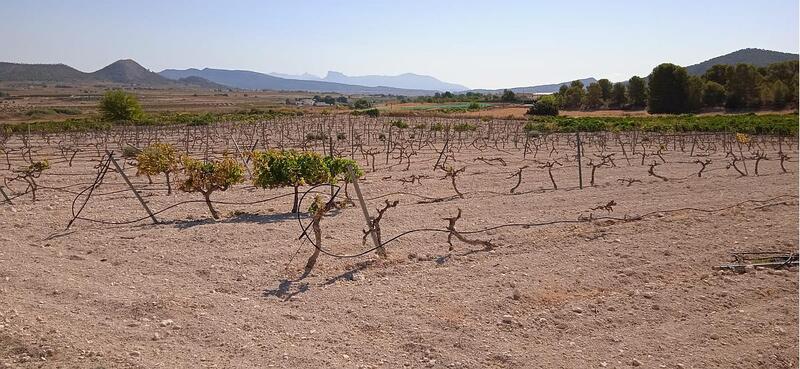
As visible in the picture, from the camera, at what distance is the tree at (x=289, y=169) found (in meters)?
8.80

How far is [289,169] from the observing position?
28.9ft

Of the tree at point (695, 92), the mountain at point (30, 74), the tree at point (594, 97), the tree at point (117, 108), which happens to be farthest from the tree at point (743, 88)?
the mountain at point (30, 74)

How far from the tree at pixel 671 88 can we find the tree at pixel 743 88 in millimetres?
2978

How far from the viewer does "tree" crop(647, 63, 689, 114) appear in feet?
154

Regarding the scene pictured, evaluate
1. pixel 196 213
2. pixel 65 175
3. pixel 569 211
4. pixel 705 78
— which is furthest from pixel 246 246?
pixel 705 78

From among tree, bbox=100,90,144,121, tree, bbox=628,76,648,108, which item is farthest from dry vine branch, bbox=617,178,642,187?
tree, bbox=628,76,648,108

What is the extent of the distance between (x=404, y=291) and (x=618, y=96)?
5471cm

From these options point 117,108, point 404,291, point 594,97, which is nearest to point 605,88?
point 594,97

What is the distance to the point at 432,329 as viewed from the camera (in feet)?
15.0

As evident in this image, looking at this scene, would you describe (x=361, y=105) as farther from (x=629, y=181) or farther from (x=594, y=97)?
(x=629, y=181)

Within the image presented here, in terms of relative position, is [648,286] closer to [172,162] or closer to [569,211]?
[569,211]

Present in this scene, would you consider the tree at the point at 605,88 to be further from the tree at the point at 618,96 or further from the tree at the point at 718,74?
the tree at the point at 718,74

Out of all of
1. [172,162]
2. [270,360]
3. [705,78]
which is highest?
[705,78]

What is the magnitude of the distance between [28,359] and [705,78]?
54.7 metres
